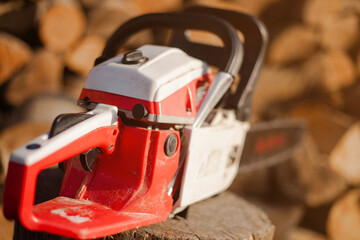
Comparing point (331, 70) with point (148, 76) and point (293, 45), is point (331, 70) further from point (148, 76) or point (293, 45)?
point (148, 76)

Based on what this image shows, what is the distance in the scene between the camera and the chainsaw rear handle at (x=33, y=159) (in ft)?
2.44

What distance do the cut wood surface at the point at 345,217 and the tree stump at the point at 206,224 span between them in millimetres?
1670

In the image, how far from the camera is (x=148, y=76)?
93 cm

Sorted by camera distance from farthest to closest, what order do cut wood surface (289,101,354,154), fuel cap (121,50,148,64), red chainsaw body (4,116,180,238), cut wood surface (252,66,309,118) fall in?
cut wood surface (252,66,309,118) → cut wood surface (289,101,354,154) → fuel cap (121,50,148,64) → red chainsaw body (4,116,180,238)

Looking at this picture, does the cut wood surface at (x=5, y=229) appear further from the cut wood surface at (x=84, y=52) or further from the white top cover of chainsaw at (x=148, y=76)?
the cut wood surface at (x=84, y=52)

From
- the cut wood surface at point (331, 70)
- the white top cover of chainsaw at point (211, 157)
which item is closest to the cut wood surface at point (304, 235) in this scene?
the cut wood surface at point (331, 70)

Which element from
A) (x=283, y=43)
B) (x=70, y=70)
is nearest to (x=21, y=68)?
(x=70, y=70)

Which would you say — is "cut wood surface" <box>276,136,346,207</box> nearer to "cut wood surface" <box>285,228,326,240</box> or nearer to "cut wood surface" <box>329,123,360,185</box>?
"cut wood surface" <box>329,123,360,185</box>

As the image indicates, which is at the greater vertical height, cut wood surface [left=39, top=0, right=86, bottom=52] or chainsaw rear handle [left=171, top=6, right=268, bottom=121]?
chainsaw rear handle [left=171, top=6, right=268, bottom=121]

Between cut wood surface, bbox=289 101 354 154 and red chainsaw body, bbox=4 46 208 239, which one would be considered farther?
cut wood surface, bbox=289 101 354 154

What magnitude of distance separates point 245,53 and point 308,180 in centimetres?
166

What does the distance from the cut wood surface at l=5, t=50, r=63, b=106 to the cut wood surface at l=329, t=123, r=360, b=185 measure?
2144 millimetres

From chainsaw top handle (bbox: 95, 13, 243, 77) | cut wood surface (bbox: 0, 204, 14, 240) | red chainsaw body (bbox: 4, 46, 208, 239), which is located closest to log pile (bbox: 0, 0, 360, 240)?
cut wood surface (bbox: 0, 204, 14, 240)

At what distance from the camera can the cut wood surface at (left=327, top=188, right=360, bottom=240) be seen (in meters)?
2.82
